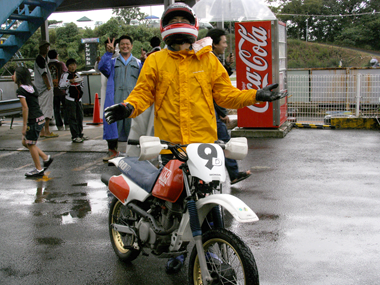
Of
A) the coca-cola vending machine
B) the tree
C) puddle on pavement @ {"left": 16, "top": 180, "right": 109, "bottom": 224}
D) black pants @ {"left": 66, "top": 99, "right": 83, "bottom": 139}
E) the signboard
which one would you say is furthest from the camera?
the tree

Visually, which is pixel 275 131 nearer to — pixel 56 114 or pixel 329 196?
pixel 329 196

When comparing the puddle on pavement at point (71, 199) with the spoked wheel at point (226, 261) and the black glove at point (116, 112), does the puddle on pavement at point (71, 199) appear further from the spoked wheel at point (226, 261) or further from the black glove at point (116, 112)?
the spoked wheel at point (226, 261)

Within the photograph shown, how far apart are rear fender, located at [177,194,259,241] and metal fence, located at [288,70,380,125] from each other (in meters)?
9.21

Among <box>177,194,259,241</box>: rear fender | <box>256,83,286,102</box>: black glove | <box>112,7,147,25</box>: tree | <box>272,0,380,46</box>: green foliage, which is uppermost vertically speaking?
<box>112,7,147,25</box>: tree

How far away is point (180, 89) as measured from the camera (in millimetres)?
3715

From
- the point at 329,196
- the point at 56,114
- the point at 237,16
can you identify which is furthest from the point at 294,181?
the point at 56,114

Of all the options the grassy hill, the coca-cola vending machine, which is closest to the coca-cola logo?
the coca-cola vending machine

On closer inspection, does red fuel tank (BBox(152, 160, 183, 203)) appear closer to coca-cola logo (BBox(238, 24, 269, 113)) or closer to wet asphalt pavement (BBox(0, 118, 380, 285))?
wet asphalt pavement (BBox(0, 118, 380, 285))

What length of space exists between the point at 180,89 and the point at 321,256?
6.26 feet

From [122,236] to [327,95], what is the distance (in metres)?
9.56

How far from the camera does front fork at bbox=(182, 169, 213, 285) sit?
3000 millimetres

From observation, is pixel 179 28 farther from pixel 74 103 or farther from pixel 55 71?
pixel 55 71

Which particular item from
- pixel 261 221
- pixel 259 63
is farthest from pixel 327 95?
pixel 261 221

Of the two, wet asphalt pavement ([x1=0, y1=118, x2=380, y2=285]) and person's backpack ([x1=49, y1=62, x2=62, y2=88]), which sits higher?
person's backpack ([x1=49, y1=62, x2=62, y2=88])
